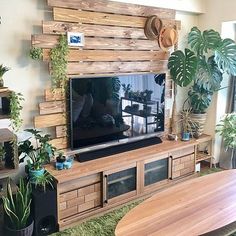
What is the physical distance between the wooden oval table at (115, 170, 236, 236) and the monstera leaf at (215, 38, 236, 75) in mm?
1488

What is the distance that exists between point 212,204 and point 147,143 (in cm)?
131

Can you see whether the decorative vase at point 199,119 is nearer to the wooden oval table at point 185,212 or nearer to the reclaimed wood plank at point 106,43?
the reclaimed wood plank at point 106,43

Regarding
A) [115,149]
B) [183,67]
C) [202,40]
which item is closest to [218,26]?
[202,40]

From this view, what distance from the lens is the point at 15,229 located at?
216cm

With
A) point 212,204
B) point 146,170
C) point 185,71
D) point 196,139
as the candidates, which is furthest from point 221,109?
point 212,204

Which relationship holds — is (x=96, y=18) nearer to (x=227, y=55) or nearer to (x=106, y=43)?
(x=106, y=43)

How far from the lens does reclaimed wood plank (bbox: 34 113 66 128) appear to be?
2646 mm

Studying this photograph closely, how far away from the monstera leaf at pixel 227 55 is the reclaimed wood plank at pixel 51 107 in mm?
1838

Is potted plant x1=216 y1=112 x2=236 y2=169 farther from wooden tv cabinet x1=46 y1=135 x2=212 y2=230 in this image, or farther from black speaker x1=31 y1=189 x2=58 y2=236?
black speaker x1=31 y1=189 x2=58 y2=236

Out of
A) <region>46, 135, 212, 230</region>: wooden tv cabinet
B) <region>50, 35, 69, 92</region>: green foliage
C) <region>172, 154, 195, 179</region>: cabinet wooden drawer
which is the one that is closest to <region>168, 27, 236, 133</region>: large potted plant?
<region>46, 135, 212, 230</region>: wooden tv cabinet

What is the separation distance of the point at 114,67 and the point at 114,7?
0.61 meters

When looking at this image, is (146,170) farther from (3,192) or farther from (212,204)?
(3,192)

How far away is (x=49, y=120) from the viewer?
270cm

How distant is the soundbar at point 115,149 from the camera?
9.25ft
